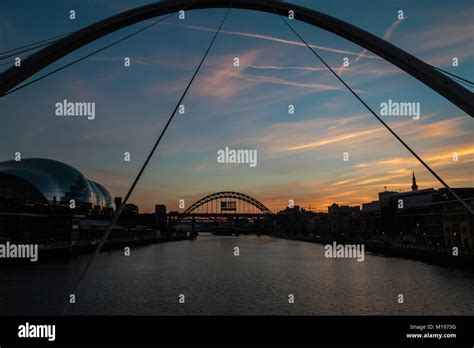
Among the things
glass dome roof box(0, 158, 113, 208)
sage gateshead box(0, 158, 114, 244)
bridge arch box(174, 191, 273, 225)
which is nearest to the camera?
sage gateshead box(0, 158, 114, 244)

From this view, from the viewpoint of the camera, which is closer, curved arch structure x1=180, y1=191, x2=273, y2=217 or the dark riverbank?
the dark riverbank

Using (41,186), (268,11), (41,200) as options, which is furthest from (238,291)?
(41,186)

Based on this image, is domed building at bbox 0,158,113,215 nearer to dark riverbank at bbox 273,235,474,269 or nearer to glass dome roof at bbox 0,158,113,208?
glass dome roof at bbox 0,158,113,208

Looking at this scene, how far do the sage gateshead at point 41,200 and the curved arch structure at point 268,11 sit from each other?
160ft

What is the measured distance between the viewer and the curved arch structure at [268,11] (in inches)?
352

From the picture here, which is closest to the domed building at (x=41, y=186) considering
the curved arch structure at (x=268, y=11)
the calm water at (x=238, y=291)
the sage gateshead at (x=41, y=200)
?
the sage gateshead at (x=41, y=200)

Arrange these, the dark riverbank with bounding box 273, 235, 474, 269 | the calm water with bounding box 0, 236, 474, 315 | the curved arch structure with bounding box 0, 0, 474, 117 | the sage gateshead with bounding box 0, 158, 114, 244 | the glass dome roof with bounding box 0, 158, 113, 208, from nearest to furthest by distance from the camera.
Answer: the curved arch structure with bounding box 0, 0, 474, 117
the calm water with bounding box 0, 236, 474, 315
the dark riverbank with bounding box 273, 235, 474, 269
the sage gateshead with bounding box 0, 158, 114, 244
the glass dome roof with bounding box 0, 158, 113, 208

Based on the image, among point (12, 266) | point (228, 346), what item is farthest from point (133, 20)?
point (12, 266)

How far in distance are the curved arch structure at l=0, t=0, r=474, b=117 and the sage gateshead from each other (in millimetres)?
48649

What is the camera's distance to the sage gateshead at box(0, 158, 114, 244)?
2161 inches

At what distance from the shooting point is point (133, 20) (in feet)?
35.9

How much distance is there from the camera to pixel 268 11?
11844mm

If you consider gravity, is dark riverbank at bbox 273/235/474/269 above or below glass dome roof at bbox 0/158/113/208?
below

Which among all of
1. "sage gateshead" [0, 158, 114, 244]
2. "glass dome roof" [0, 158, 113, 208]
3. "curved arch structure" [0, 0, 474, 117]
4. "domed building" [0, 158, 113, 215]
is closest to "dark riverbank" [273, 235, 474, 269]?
"curved arch structure" [0, 0, 474, 117]
